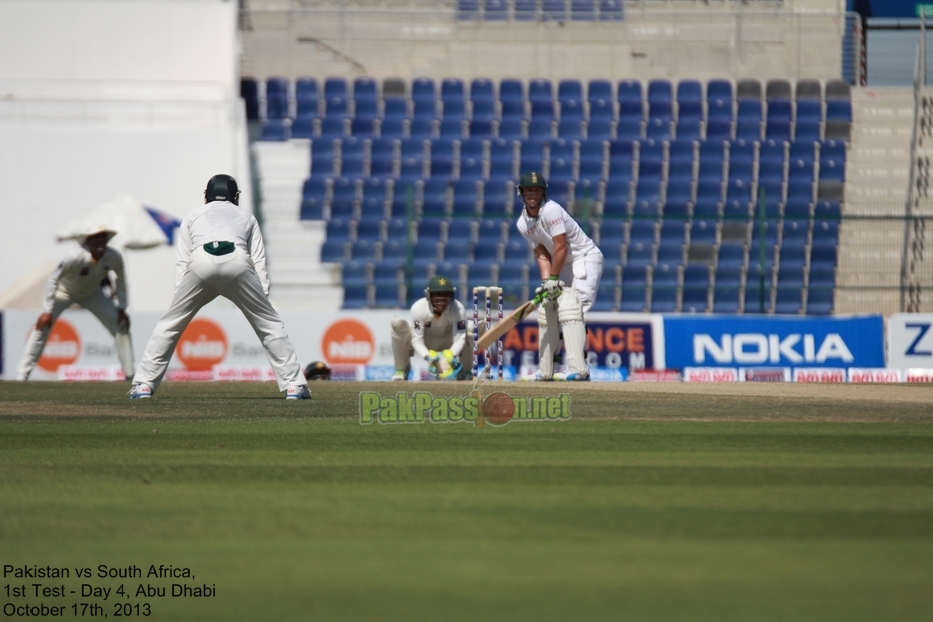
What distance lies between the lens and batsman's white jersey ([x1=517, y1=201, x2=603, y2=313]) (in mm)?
12383

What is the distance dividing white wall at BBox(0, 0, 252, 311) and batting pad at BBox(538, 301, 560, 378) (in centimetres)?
1061

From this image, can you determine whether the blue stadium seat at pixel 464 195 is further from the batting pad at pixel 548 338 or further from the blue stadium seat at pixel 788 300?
the batting pad at pixel 548 338

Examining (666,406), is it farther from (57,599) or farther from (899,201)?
(899,201)

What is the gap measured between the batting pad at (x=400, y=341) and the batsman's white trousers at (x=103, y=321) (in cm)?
308

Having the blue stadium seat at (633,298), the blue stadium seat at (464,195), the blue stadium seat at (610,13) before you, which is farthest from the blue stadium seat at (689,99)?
the blue stadium seat at (633,298)

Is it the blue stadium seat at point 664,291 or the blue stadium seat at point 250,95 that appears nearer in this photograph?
the blue stadium seat at point 664,291

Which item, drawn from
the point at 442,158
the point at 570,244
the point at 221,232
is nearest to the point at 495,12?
the point at 442,158

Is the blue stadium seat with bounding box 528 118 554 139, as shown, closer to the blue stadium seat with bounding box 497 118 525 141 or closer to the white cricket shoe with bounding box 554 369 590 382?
the blue stadium seat with bounding box 497 118 525 141

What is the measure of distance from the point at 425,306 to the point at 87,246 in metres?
3.94

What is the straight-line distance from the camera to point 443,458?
20.1 ft

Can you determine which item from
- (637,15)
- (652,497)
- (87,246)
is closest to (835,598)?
(652,497)

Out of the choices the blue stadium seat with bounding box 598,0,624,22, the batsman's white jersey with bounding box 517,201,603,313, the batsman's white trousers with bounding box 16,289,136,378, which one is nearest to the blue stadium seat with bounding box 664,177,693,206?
the blue stadium seat with bounding box 598,0,624,22

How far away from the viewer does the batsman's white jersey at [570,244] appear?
12383 millimetres

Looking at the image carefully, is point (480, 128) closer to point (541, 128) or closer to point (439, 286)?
point (541, 128)
